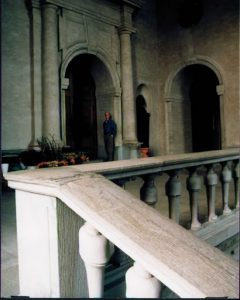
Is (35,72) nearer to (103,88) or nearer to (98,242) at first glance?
(103,88)

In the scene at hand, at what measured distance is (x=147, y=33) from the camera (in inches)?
492

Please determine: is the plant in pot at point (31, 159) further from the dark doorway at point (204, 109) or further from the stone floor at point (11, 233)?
the dark doorway at point (204, 109)

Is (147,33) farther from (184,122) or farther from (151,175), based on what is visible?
(151,175)

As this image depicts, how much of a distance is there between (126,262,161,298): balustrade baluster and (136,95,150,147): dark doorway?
11868mm


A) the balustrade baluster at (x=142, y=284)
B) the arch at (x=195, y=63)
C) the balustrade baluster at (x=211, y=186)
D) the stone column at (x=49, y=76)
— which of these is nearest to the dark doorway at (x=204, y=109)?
the arch at (x=195, y=63)

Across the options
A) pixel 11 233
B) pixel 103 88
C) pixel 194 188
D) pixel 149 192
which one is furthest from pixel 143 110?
pixel 149 192

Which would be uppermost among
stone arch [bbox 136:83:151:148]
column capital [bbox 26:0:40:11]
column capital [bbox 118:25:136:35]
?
column capital [bbox 118:25:136:35]

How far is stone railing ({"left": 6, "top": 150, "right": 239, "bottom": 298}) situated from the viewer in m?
1.02

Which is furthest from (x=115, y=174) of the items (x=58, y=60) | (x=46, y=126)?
(x=58, y=60)

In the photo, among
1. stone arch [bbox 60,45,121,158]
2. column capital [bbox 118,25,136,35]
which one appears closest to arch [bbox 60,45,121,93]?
stone arch [bbox 60,45,121,158]

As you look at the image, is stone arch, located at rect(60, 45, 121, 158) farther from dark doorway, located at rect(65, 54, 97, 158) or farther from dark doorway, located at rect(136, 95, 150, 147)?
dark doorway, located at rect(136, 95, 150, 147)

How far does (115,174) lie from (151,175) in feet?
1.37

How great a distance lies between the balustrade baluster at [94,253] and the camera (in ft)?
4.24

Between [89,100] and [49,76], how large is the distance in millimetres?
3062
